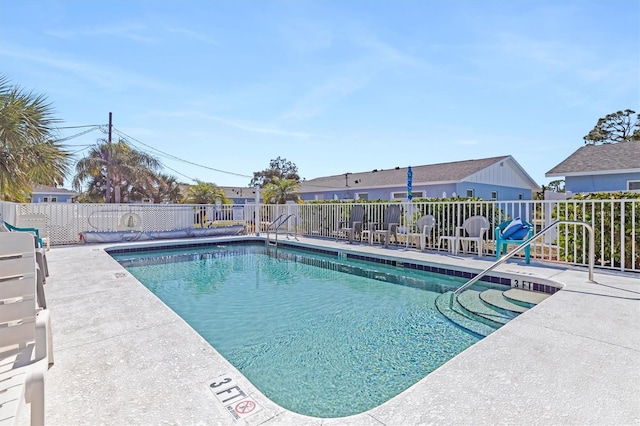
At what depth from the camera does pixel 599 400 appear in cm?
169

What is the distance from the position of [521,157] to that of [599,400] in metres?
19.3

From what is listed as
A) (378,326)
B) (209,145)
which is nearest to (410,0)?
(378,326)

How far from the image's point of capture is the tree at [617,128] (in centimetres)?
2434

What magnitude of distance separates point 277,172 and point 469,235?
3557cm

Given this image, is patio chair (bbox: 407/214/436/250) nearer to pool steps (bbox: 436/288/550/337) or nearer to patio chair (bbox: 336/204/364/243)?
patio chair (bbox: 336/204/364/243)

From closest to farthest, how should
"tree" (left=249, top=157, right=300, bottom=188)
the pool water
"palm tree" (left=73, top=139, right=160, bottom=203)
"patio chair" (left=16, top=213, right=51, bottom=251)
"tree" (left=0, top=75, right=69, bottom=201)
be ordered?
the pool water, "tree" (left=0, top=75, right=69, bottom=201), "patio chair" (left=16, top=213, right=51, bottom=251), "palm tree" (left=73, top=139, right=160, bottom=203), "tree" (left=249, top=157, right=300, bottom=188)

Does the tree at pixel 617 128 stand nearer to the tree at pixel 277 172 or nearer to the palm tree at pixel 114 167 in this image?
the tree at pixel 277 172

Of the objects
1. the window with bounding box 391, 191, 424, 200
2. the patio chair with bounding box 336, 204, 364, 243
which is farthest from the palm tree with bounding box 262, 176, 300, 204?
the patio chair with bounding box 336, 204, 364, 243

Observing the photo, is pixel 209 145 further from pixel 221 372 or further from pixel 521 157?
pixel 221 372

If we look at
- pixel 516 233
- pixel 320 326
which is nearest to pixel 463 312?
pixel 320 326

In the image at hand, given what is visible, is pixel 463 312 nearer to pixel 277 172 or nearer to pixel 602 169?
pixel 602 169

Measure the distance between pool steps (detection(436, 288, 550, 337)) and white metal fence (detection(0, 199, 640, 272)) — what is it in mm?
1884

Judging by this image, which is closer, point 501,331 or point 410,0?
point 501,331

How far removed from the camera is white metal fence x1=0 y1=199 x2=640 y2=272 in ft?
16.9
